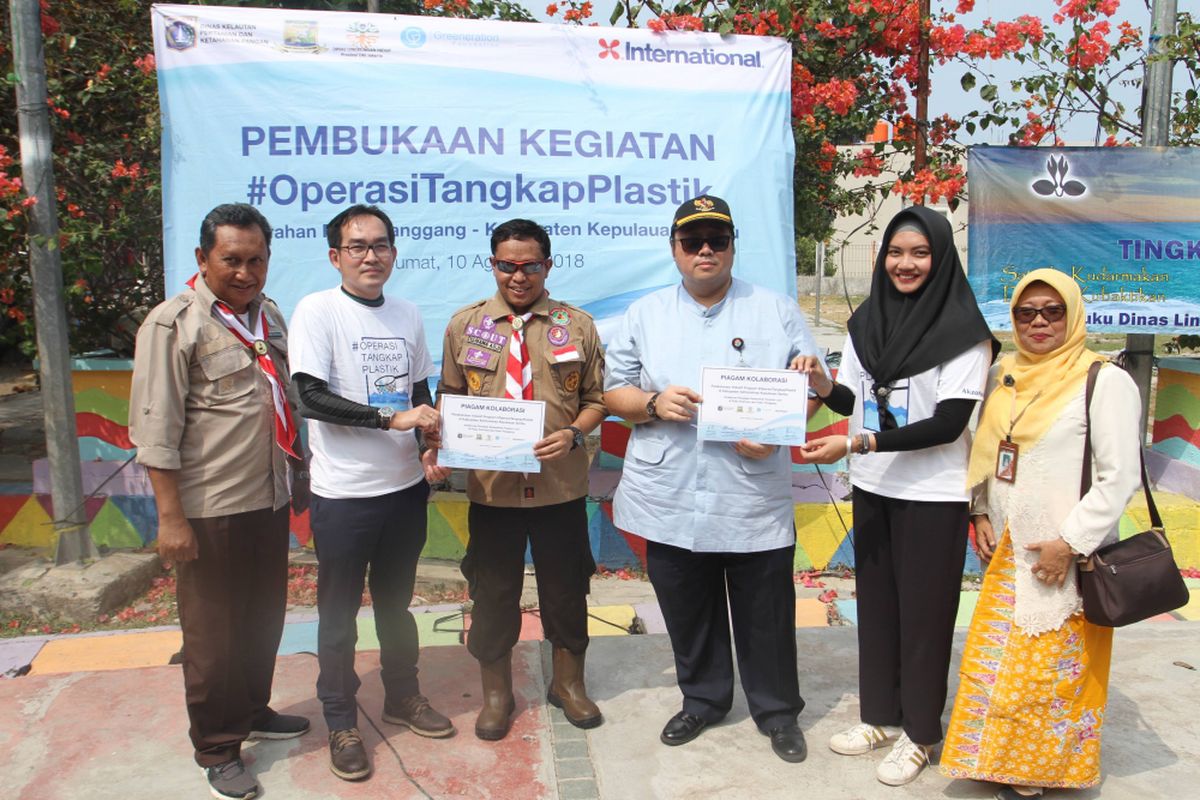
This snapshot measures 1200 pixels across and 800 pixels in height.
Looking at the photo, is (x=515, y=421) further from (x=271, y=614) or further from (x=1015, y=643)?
(x=1015, y=643)

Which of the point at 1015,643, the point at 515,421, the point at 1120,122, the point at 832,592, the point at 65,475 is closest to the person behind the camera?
the point at 1015,643

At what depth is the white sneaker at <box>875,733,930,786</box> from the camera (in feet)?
9.82

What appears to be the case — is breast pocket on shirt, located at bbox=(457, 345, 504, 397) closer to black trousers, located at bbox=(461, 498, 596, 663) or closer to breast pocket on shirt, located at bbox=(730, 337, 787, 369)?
black trousers, located at bbox=(461, 498, 596, 663)

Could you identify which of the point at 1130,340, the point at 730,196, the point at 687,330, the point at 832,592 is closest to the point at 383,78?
the point at 730,196

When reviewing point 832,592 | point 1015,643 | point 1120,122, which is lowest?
point 832,592

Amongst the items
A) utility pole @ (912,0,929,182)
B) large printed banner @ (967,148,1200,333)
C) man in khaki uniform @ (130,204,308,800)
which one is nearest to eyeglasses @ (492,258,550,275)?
man in khaki uniform @ (130,204,308,800)

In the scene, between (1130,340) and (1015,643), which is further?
(1130,340)

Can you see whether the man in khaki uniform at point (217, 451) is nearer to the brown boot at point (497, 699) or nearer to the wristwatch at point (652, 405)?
the brown boot at point (497, 699)

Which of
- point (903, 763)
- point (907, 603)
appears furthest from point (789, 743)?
point (907, 603)

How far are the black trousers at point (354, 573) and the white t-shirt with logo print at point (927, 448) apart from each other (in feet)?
5.08

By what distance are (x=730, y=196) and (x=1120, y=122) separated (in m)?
2.79

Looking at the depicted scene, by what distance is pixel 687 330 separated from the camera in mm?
3123

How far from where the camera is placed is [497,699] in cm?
333

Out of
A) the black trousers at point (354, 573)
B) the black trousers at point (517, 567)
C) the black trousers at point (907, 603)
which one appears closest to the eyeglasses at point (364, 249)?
the black trousers at point (354, 573)
